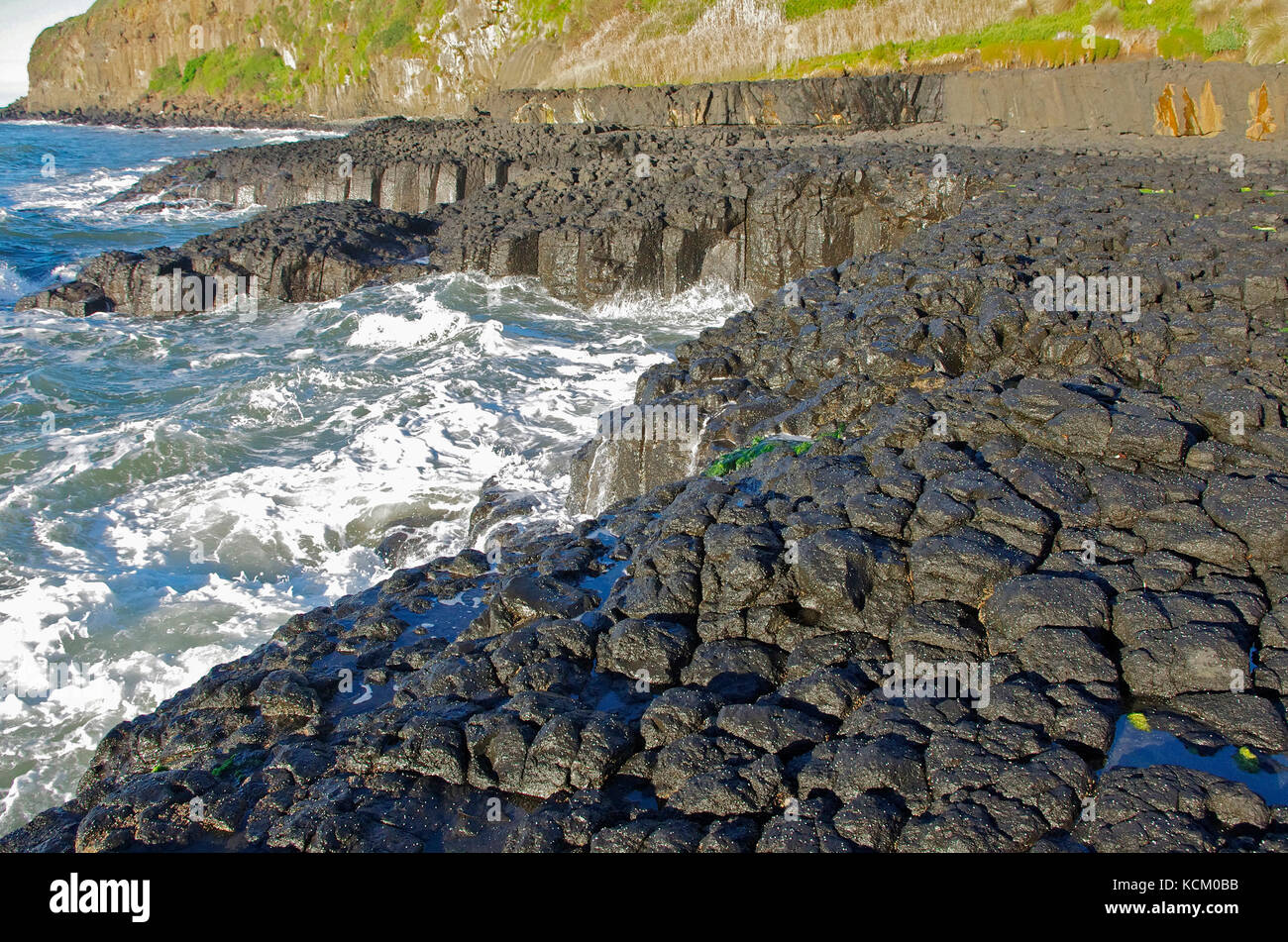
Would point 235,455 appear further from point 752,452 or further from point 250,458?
point 752,452

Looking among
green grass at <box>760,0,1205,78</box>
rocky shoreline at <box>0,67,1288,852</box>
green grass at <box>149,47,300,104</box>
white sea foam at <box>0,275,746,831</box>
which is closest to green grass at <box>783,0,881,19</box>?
green grass at <box>760,0,1205,78</box>

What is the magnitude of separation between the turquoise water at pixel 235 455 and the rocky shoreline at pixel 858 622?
62.8 inches

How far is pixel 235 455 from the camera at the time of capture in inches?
513

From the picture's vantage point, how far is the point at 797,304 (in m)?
12.3

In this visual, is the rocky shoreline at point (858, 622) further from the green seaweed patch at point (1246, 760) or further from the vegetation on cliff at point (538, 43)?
the vegetation on cliff at point (538, 43)

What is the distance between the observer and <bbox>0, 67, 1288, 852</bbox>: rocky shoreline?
4.64m

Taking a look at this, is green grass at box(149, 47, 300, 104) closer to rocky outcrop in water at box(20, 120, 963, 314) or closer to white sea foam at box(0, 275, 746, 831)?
rocky outcrop in water at box(20, 120, 963, 314)

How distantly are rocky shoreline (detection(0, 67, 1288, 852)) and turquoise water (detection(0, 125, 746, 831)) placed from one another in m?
1.59

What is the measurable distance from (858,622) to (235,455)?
410 inches

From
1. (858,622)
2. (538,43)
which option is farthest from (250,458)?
(538,43)

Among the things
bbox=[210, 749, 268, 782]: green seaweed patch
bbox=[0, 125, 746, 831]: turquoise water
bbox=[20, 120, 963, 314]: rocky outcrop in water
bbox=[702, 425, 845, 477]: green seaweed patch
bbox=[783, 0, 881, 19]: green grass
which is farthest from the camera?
bbox=[783, 0, 881, 19]: green grass

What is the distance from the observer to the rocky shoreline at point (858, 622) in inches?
183
